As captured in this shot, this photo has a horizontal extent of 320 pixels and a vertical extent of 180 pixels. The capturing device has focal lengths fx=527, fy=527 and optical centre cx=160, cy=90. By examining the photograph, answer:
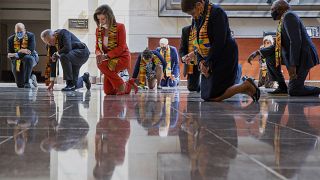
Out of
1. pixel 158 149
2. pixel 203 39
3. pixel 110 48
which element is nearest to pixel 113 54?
pixel 110 48

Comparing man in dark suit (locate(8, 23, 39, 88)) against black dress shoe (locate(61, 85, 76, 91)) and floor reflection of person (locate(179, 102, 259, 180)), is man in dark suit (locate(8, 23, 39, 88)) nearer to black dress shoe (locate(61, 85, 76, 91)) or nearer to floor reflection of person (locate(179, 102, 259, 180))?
black dress shoe (locate(61, 85, 76, 91))

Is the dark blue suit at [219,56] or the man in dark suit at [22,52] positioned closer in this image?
the dark blue suit at [219,56]

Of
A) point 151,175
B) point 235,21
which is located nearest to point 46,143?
point 151,175

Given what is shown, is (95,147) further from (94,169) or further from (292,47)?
(292,47)

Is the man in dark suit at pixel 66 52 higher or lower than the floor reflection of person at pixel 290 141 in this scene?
higher

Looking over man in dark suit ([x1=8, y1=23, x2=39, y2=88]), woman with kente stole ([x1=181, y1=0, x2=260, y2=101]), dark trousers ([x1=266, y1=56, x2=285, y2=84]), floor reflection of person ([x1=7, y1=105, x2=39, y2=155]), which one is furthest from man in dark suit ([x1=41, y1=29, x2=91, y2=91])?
floor reflection of person ([x1=7, y1=105, x2=39, y2=155])

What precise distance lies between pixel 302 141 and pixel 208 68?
11.4 feet

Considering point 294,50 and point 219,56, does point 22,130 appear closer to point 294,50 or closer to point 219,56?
point 219,56

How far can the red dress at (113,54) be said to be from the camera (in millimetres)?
7849

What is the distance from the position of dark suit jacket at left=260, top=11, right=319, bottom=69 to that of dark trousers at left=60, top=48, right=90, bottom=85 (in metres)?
Answer: 3.95

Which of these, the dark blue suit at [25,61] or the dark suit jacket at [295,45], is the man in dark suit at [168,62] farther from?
the dark suit jacket at [295,45]

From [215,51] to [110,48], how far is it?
268 cm

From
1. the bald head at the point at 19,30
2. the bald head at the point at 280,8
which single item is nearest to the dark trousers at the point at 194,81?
the bald head at the point at 280,8

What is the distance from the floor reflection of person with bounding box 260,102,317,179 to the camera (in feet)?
5.57
